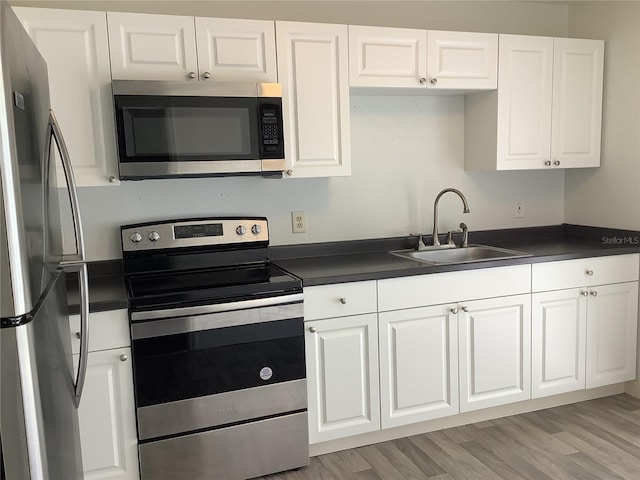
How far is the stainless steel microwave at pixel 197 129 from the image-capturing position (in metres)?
2.32

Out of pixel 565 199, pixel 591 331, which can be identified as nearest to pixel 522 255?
pixel 591 331

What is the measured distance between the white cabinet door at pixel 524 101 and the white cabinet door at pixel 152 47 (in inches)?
63.9

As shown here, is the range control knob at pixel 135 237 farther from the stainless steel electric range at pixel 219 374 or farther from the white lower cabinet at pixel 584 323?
the white lower cabinet at pixel 584 323

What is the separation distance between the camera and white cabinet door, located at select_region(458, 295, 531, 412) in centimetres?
273

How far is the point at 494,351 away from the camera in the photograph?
9.15 feet

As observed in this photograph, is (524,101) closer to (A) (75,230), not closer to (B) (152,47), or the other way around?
(B) (152,47)

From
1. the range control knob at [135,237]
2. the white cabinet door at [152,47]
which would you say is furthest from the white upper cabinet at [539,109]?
the range control knob at [135,237]

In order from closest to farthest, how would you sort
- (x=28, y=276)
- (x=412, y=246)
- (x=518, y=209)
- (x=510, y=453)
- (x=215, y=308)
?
(x=28, y=276) < (x=215, y=308) < (x=510, y=453) < (x=412, y=246) < (x=518, y=209)

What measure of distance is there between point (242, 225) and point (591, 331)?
194cm

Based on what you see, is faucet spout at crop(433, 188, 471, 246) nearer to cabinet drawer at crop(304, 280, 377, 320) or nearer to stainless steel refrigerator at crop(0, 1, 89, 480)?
cabinet drawer at crop(304, 280, 377, 320)

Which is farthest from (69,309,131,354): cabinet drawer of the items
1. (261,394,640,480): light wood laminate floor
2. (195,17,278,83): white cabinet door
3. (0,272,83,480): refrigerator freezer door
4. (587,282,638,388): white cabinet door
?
(587,282,638,388): white cabinet door

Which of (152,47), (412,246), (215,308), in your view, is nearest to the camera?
(215,308)

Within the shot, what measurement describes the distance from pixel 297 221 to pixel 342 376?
0.88 meters

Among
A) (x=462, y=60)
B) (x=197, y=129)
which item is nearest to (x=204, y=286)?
(x=197, y=129)
